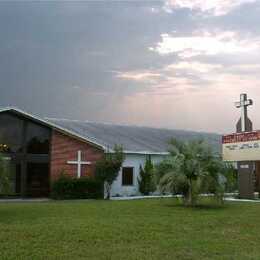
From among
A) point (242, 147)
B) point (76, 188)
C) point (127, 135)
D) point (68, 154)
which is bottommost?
point (76, 188)

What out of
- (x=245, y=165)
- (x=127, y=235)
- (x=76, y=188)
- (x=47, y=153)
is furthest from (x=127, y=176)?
(x=127, y=235)

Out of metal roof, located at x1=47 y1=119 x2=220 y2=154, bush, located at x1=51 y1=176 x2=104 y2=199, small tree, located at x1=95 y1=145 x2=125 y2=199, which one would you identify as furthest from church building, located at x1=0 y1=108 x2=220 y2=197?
bush, located at x1=51 y1=176 x2=104 y2=199

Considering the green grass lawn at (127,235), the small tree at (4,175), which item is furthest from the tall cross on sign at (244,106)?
the small tree at (4,175)

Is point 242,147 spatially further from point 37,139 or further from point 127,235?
point 127,235

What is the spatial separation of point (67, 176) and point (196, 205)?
29.9ft

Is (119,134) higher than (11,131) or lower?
higher

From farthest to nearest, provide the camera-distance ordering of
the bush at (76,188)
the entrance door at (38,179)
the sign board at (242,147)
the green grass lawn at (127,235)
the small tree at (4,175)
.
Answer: the entrance door at (38,179), the bush at (76,188), the sign board at (242,147), the small tree at (4,175), the green grass lawn at (127,235)

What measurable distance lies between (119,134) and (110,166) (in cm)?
692

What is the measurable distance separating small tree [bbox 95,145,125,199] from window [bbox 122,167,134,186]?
2.52 meters

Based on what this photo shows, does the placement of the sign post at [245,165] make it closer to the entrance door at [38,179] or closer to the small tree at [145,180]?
the small tree at [145,180]

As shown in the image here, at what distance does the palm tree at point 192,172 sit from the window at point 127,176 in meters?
9.31

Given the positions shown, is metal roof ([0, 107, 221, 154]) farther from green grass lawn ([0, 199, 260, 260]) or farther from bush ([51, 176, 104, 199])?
green grass lawn ([0, 199, 260, 260])

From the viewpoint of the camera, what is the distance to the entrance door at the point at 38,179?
28.8 meters

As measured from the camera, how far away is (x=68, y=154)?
29.7 meters
